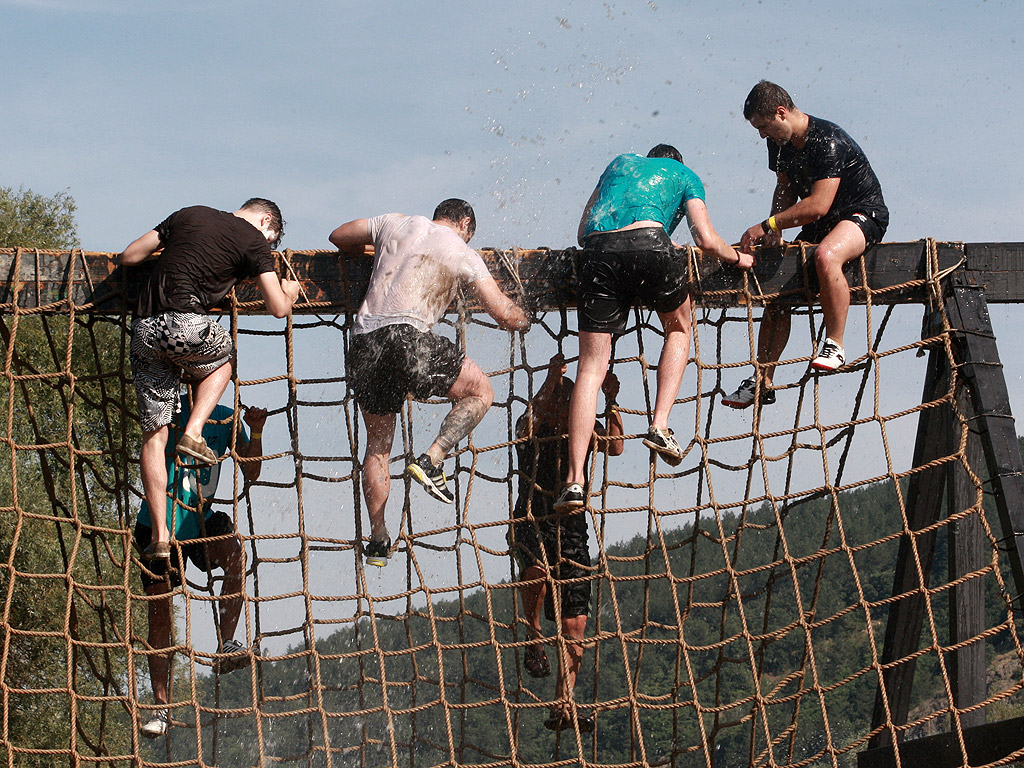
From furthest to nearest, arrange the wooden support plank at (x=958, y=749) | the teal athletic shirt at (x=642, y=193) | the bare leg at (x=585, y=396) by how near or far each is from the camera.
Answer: the teal athletic shirt at (x=642, y=193) → the bare leg at (x=585, y=396) → the wooden support plank at (x=958, y=749)

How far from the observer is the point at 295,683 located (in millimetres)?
28172

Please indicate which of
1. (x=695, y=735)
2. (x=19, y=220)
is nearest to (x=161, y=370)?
(x=19, y=220)

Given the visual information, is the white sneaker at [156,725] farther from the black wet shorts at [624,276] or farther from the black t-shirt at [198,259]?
the black wet shorts at [624,276]

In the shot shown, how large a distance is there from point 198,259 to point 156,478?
0.82 metres

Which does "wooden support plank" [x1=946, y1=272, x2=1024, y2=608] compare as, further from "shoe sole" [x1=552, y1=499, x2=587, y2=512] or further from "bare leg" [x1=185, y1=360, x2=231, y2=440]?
"bare leg" [x1=185, y1=360, x2=231, y2=440]

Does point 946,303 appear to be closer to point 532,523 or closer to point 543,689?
point 532,523

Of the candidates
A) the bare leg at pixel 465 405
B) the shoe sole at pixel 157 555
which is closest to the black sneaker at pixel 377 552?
the bare leg at pixel 465 405

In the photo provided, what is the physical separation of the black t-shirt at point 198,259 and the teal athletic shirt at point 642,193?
4.26ft

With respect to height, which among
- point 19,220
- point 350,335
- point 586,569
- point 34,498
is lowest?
point 586,569

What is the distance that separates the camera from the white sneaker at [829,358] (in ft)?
14.8

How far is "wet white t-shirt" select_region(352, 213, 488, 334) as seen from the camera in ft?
14.1

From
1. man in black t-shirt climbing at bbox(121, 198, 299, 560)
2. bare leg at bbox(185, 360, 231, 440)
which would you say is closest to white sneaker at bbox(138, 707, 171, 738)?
man in black t-shirt climbing at bbox(121, 198, 299, 560)

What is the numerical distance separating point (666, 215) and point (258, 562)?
2.12 metres

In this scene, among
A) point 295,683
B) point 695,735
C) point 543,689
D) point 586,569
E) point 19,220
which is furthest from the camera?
point 695,735
